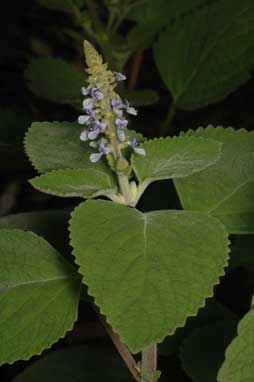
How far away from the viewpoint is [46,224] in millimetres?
990

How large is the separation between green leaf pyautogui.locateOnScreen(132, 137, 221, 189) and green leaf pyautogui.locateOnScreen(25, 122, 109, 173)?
0.05 meters

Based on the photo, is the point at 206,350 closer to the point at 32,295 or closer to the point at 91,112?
the point at 32,295

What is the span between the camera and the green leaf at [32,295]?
2.38 feet

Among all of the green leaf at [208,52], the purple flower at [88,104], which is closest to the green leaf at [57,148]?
the purple flower at [88,104]

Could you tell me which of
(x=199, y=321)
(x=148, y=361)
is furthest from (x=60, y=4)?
(x=148, y=361)

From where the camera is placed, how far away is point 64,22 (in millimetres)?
1945

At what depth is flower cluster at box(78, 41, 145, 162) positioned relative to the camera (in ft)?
2.29

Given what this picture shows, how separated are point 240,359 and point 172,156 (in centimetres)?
23

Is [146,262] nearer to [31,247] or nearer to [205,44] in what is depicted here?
[31,247]

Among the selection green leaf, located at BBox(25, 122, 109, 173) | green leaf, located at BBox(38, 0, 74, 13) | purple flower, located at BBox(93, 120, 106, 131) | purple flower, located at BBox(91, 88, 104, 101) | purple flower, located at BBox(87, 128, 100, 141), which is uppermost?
purple flower, located at BBox(91, 88, 104, 101)

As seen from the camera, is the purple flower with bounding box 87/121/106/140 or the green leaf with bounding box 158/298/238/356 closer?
the purple flower with bounding box 87/121/106/140

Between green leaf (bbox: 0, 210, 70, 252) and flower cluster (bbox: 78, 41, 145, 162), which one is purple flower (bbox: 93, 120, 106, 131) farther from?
green leaf (bbox: 0, 210, 70, 252)

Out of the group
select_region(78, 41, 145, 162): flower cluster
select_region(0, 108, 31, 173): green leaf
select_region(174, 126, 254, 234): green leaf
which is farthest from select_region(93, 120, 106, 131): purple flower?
select_region(0, 108, 31, 173): green leaf

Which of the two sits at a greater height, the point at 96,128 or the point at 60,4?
the point at 96,128
